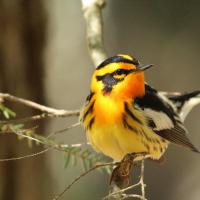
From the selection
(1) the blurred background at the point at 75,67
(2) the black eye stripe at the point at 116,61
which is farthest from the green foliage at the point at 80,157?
(1) the blurred background at the point at 75,67

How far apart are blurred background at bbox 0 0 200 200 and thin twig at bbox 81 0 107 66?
51 centimetres

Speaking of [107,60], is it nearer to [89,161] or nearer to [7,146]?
[89,161]

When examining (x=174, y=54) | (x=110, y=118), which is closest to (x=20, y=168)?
(x=110, y=118)

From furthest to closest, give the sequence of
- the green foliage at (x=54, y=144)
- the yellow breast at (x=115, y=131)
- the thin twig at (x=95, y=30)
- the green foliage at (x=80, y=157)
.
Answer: the thin twig at (x=95, y=30) → the yellow breast at (x=115, y=131) → the green foliage at (x=80, y=157) → the green foliage at (x=54, y=144)

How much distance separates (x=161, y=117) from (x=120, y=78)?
1.19 feet

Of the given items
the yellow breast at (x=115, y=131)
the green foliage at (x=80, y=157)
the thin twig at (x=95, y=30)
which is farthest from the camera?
the thin twig at (x=95, y=30)

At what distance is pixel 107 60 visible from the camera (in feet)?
10.1

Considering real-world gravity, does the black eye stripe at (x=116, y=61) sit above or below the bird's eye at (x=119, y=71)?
above

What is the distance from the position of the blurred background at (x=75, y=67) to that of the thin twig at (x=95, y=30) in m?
0.51

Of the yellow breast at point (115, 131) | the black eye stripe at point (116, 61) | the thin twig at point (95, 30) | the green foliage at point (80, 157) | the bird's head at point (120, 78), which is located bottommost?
the green foliage at point (80, 157)

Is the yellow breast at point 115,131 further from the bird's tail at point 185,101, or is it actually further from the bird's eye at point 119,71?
the bird's tail at point 185,101

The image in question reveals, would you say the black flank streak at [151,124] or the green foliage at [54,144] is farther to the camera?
the black flank streak at [151,124]

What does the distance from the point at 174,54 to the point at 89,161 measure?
451 cm

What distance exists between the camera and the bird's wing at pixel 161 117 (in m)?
3.21
